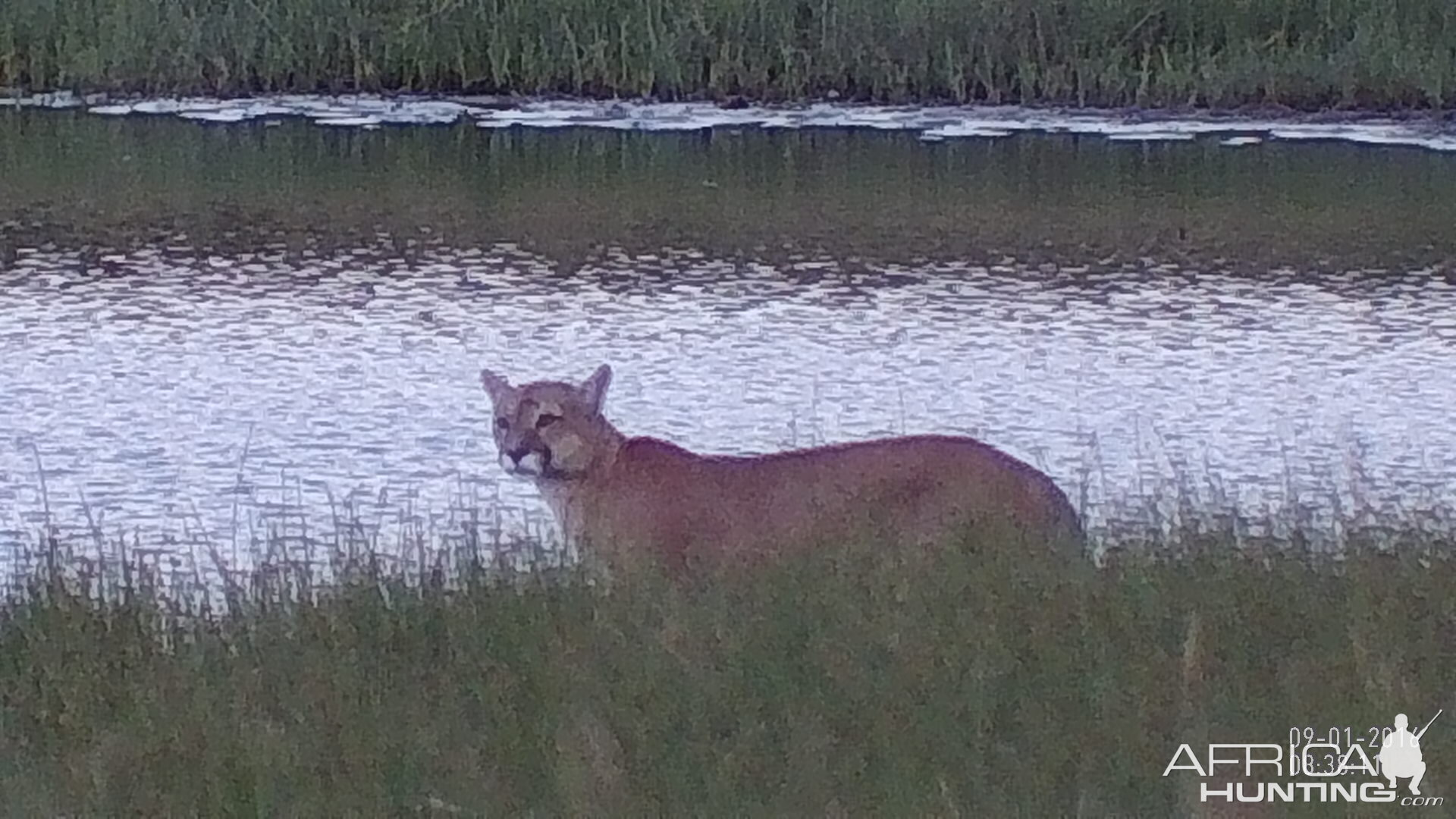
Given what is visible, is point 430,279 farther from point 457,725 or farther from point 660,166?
point 457,725

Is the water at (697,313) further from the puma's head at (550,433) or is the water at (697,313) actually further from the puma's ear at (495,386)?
the puma's head at (550,433)

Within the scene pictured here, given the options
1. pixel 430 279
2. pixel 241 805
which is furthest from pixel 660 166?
pixel 241 805

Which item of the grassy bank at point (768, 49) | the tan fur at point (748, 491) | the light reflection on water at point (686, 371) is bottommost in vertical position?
the light reflection on water at point (686, 371)

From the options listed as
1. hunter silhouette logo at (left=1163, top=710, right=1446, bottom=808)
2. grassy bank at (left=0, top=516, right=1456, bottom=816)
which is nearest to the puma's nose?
grassy bank at (left=0, top=516, right=1456, bottom=816)

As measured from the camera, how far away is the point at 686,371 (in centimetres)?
1266

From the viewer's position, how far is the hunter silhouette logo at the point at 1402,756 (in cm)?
534

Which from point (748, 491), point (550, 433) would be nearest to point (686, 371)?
point (550, 433)

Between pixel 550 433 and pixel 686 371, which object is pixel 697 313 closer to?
pixel 686 371

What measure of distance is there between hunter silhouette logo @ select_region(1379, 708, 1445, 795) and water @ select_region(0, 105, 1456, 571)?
2.17 meters

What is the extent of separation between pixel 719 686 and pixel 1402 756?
1216 millimetres

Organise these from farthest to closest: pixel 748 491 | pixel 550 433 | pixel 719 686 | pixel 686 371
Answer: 1. pixel 686 371
2. pixel 550 433
3. pixel 748 491
4. pixel 719 686

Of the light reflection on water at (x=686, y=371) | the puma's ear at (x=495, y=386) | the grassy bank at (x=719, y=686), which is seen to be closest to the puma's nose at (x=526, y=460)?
the puma's ear at (x=495, y=386)

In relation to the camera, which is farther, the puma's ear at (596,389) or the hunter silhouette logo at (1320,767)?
the puma's ear at (596,389)

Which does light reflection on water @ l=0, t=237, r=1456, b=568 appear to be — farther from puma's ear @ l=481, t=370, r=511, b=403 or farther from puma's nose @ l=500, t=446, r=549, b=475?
puma's nose @ l=500, t=446, r=549, b=475
